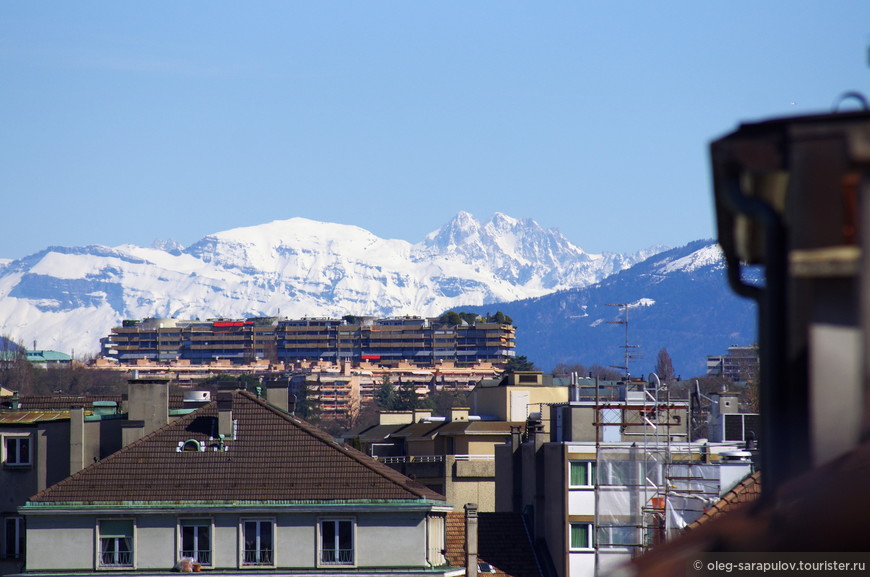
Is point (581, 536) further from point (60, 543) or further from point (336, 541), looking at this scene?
point (60, 543)

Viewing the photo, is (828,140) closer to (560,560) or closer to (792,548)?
(792,548)

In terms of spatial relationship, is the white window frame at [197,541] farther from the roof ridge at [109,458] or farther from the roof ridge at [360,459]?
the roof ridge at [360,459]

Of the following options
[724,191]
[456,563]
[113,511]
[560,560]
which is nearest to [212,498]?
[113,511]

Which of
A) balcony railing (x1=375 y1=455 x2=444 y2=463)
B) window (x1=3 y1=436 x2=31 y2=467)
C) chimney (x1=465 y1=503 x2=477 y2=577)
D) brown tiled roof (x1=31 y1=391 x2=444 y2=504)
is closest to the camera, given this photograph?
brown tiled roof (x1=31 y1=391 x2=444 y2=504)

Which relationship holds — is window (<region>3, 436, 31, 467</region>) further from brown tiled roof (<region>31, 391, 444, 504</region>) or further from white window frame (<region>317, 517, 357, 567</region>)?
white window frame (<region>317, 517, 357, 567</region>)

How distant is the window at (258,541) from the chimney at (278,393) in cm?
894

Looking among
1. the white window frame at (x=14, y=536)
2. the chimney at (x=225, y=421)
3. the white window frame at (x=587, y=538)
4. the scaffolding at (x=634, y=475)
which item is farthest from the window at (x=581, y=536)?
the white window frame at (x=14, y=536)

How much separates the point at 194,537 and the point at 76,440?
5.86 meters

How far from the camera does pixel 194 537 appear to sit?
1594 inches

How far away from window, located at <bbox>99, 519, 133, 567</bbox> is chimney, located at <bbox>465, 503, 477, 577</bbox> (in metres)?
9.00

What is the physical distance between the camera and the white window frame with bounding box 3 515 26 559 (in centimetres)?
4300

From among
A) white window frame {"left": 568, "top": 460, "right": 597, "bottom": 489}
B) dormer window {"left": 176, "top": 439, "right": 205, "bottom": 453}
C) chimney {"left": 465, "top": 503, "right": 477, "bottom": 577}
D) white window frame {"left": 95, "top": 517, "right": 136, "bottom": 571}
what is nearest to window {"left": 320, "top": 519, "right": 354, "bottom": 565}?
dormer window {"left": 176, "top": 439, "right": 205, "bottom": 453}

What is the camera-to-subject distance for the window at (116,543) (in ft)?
132

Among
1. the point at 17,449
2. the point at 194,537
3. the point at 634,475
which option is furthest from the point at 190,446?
the point at 634,475
